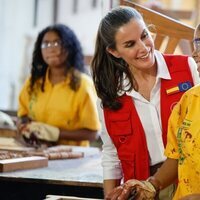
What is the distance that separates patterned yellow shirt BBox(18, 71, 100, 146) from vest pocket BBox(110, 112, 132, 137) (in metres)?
1.53

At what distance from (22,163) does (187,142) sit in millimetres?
1339

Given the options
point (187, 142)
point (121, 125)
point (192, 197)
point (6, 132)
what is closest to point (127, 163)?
point (121, 125)

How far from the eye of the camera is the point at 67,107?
398 centimetres

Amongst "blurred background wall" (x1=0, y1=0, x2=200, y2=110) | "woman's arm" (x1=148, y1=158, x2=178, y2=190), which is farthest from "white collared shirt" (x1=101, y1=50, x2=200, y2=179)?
"blurred background wall" (x1=0, y1=0, x2=200, y2=110)

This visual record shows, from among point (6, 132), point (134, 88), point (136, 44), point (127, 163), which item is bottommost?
point (6, 132)

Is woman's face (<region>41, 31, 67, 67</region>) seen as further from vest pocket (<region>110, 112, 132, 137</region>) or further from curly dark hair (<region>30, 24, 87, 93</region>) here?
vest pocket (<region>110, 112, 132, 137</region>)

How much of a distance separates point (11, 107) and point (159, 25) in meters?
2.74

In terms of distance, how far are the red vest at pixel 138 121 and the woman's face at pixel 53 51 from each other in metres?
1.59

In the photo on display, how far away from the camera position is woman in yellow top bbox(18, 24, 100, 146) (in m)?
3.98

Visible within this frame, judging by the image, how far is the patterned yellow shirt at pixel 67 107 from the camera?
13.1 feet

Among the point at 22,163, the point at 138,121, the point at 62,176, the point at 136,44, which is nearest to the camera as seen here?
the point at 136,44

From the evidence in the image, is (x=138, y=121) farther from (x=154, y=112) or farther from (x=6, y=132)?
(x=6, y=132)

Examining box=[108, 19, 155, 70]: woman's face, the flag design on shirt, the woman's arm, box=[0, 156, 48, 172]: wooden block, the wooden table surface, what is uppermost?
box=[108, 19, 155, 70]: woman's face

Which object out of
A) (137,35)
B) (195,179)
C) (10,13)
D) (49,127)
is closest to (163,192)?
(195,179)
